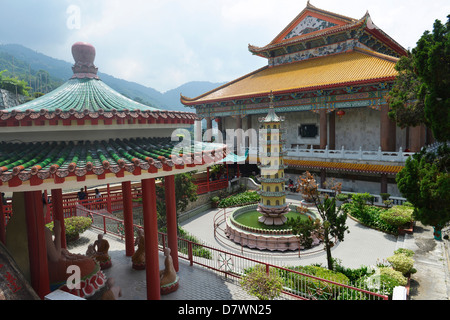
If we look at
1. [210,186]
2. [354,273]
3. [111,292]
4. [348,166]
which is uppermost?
[348,166]

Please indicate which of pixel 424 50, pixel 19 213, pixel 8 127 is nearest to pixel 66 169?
pixel 8 127

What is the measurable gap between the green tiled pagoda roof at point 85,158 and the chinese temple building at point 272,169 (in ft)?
26.7

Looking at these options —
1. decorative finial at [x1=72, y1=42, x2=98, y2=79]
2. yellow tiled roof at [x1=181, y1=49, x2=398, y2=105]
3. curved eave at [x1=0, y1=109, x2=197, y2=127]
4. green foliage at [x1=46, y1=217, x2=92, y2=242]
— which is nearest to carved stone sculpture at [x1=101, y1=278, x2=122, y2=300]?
curved eave at [x1=0, y1=109, x2=197, y2=127]

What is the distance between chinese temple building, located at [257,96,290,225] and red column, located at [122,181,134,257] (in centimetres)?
701

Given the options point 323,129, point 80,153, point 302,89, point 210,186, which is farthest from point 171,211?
point 323,129

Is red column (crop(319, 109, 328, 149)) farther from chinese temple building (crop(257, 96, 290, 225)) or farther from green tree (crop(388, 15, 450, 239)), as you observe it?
green tree (crop(388, 15, 450, 239))

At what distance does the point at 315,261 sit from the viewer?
38.2ft

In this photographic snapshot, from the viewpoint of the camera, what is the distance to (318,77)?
22766 mm

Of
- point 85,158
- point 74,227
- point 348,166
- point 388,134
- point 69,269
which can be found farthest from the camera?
point 388,134

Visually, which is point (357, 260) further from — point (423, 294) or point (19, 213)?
point (19, 213)

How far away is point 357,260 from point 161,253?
7433 millimetres

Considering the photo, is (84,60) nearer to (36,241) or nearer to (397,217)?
(36,241)

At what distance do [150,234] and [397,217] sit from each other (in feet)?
40.4
